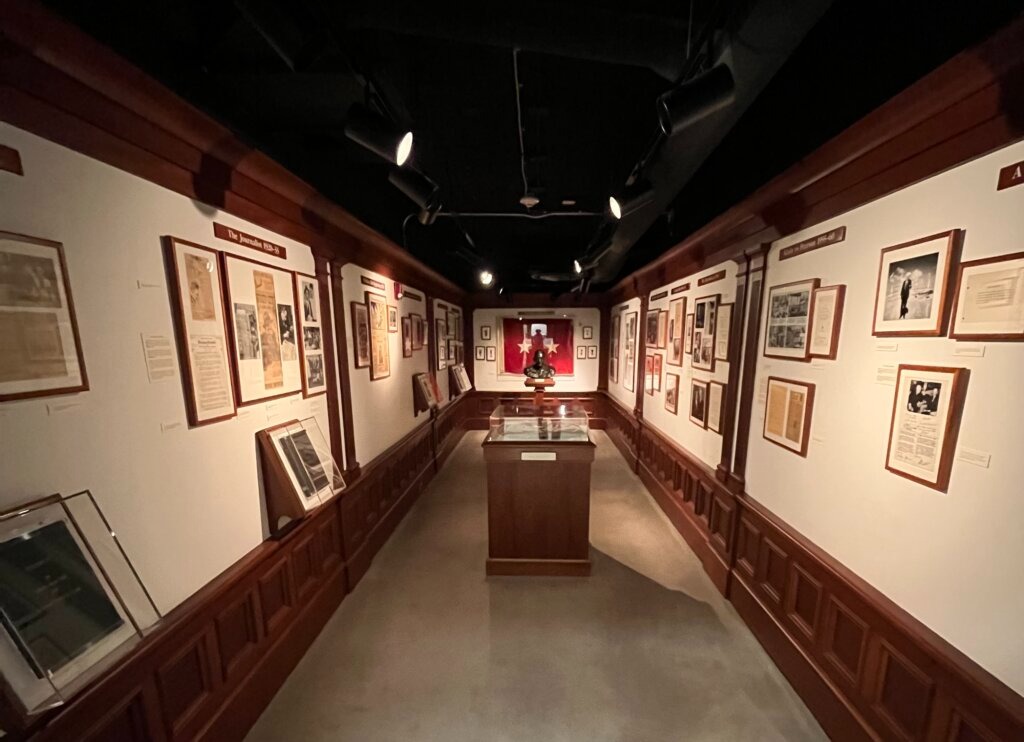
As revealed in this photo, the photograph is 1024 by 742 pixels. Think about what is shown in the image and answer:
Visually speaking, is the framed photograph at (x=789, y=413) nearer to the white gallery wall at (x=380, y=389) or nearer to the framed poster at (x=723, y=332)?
the framed poster at (x=723, y=332)

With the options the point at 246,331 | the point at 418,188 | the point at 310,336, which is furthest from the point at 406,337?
the point at 246,331

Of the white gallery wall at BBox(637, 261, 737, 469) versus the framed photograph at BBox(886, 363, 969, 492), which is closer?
the framed photograph at BBox(886, 363, 969, 492)

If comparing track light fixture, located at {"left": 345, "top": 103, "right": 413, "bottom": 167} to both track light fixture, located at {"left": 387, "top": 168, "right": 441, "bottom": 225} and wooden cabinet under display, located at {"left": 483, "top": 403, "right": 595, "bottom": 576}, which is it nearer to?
track light fixture, located at {"left": 387, "top": 168, "right": 441, "bottom": 225}

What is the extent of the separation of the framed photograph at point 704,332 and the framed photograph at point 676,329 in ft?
0.90

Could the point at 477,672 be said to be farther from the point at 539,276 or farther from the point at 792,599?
the point at 539,276

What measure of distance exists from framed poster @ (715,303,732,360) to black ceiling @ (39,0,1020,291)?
96 cm

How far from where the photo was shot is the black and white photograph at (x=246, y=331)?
1901 mm

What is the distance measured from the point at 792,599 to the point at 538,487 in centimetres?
172

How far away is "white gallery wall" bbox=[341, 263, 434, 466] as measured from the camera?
10.3ft

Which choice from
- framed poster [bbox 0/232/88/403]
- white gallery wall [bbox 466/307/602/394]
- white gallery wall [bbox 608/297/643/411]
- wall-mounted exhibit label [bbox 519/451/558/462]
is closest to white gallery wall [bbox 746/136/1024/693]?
wall-mounted exhibit label [bbox 519/451/558/462]

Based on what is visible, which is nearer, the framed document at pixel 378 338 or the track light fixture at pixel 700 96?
the track light fixture at pixel 700 96

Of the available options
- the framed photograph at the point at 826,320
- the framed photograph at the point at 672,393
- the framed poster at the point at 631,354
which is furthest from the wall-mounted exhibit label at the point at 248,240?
the framed poster at the point at 631,354

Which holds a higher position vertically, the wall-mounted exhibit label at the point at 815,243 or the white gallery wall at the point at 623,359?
the wall-mounted exhibit label at the point at 815,243

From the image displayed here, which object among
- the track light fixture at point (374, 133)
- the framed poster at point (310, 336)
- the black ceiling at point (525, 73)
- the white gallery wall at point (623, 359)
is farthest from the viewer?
the white gallery wall at point (623, 359)
